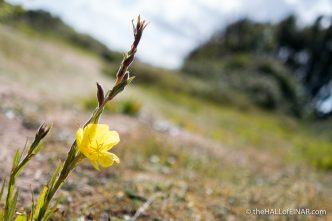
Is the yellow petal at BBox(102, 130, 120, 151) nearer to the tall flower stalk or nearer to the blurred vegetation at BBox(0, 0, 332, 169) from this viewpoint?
the tall flower stalk

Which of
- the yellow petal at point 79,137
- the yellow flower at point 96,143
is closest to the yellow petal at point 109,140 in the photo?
the yellow flower at point 96,143

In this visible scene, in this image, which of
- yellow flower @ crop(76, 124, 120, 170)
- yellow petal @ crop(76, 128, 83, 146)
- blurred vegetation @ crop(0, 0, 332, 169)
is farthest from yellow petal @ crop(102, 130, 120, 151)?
blurred vegetation @ crop(0, 0, 332, 169)

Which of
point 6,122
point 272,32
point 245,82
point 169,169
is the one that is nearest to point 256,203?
point 169,169

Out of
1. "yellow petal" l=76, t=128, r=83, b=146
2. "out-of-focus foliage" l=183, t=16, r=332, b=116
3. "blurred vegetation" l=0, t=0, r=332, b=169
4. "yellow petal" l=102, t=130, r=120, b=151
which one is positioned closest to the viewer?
"yellow petal" l=76, t=128, r=83, b=146

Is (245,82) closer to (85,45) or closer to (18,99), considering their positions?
(85,45)

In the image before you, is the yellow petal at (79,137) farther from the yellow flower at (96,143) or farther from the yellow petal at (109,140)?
the yellow petal at (109,140)

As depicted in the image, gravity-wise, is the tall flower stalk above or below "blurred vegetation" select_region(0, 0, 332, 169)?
below
